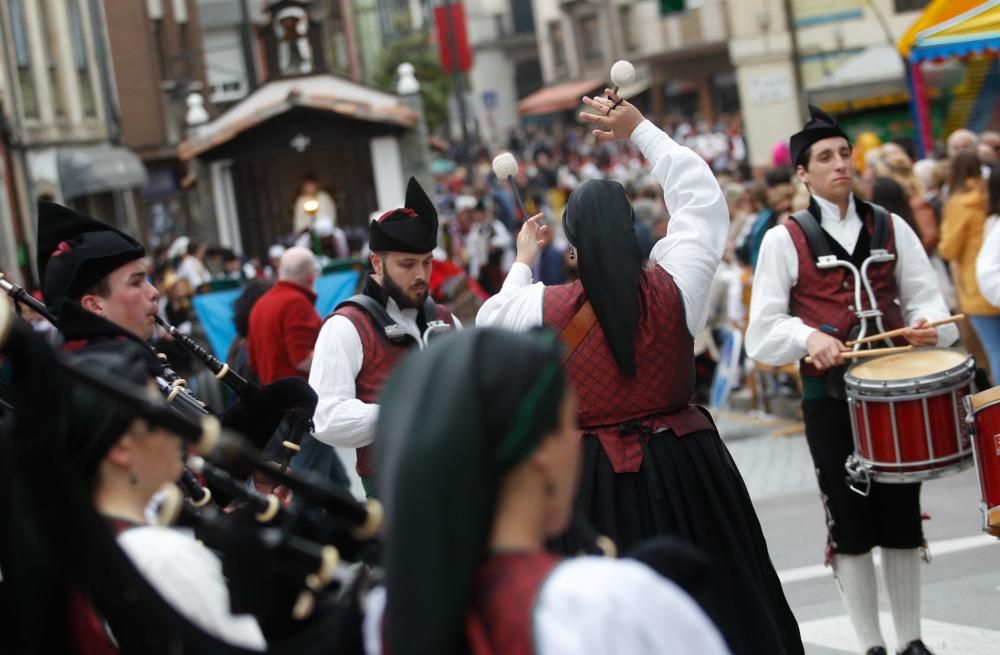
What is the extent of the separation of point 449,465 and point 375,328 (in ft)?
13.2

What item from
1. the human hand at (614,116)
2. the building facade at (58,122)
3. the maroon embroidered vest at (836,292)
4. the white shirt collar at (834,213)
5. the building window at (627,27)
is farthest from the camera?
the building window at (627,27)

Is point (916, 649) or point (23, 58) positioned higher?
point (23, 58)

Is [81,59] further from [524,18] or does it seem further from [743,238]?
[524,18]

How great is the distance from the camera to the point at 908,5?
112ft

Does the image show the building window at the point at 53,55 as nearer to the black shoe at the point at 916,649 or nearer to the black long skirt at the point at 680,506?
the black shoe at the point at 916,649

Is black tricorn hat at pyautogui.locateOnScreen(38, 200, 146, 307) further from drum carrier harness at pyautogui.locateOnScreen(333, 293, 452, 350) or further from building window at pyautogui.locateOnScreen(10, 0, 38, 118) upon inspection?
building window at pyautogui.locateOnScreen(10, 0, 38, 118)

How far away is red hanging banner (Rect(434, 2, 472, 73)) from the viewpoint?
31906mm

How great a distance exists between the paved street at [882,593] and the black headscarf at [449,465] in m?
4.52

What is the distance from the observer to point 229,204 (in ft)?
90.6

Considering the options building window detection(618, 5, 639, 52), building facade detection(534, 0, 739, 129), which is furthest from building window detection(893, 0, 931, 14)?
building window detection(618, 5, 639, 52)

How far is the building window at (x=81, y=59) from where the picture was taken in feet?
118

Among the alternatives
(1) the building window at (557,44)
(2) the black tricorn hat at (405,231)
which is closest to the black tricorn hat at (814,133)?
(2) the black tricorn hat at (405,231)

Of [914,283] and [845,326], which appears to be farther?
[914,283]

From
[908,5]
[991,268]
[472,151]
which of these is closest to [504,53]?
[908,5]
